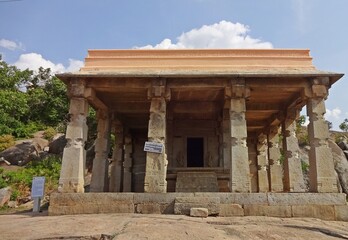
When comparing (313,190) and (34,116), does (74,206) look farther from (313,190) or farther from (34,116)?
(34,116)

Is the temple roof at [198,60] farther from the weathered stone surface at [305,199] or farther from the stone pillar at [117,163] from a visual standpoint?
the stone pillar at [117,163]

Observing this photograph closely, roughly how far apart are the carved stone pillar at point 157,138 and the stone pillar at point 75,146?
196 centimetres

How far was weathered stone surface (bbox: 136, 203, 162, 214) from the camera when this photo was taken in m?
8.77

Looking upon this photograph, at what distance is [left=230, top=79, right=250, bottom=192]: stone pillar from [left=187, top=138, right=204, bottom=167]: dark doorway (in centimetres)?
496

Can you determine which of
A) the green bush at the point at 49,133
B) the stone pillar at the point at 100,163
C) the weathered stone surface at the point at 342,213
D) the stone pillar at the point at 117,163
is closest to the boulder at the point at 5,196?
the stone pillar at the point at 117,163

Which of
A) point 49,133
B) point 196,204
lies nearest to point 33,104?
point 49,133

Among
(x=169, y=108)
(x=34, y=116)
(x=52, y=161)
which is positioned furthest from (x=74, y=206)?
(x=34, y=116)

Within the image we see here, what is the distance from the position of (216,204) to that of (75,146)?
14.5 ft

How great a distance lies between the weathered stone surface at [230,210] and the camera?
856cm

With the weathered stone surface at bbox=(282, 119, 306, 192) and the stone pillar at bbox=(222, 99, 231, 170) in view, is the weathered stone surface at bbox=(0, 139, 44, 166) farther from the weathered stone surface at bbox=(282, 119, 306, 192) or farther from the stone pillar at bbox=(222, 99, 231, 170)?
the weathered stone surface at bbox=(282, 119, 306, 192)

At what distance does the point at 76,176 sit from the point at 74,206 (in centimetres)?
88

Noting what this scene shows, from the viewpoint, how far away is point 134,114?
47.2 feet

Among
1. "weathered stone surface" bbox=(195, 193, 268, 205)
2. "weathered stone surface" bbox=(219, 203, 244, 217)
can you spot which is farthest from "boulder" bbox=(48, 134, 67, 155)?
"weathered stone surface" bbox=(219, 203, 244, 217)

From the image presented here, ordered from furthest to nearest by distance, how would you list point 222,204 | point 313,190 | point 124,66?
point 124,66 → point 313,190 → point 222,204
